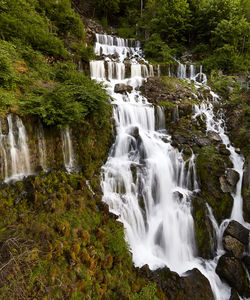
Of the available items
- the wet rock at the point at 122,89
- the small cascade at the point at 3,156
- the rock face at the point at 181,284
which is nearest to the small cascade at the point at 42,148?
the small cascade at the point at 3,156

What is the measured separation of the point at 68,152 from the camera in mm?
6512

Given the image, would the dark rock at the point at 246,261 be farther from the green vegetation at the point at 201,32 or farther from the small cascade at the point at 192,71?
the green vegetation at the point at 201,32

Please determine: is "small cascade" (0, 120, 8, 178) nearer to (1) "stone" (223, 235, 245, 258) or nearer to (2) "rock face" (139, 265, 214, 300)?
(2) "rock face" (139, 265, 214, 300)

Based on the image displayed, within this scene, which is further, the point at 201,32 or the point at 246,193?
the point at 201,32

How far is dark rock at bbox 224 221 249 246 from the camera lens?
6.25 m

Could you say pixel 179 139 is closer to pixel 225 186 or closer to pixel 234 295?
pixel 225 186

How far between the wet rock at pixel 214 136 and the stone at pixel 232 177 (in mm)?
2118

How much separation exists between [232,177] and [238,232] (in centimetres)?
227

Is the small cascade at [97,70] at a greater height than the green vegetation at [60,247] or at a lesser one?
greater

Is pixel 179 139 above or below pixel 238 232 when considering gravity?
above

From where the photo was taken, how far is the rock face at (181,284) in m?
4.72

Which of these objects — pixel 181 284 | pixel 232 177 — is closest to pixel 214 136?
pixel 232 177

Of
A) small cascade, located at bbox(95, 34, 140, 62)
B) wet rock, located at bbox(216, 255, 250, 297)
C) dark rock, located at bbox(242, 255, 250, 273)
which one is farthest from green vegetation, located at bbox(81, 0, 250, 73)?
wet rock, located at bbox(216, 255, 250, 297)

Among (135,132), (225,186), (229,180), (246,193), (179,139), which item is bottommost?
(246,193)
